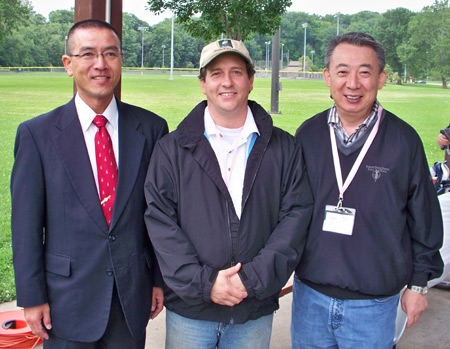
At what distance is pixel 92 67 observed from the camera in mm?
2281

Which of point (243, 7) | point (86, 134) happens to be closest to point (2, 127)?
point (243, 7)

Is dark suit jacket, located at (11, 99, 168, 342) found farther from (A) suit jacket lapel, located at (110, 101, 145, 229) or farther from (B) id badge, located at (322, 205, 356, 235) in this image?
(B) id badge, located at (322, 205, 356, 235)

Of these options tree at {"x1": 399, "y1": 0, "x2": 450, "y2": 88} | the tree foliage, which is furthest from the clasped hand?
tree at {"x1": 399, "y1": 0, "x2": 450, "y2": 88}

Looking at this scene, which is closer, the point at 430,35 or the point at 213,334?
the point at 213,334

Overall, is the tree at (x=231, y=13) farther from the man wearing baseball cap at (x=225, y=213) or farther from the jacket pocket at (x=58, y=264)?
the jacket pocket at (x=58, y=264)

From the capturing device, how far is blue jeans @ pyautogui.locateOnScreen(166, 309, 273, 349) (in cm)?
222

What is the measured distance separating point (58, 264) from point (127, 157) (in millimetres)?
561

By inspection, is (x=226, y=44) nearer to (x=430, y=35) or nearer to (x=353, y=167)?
(x=353, y=167)

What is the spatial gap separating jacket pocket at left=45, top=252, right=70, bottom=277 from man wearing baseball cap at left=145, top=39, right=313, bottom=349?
0.41 meters

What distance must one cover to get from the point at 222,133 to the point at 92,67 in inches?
25.9

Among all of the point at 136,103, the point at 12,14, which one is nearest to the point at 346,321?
the point at 12,14

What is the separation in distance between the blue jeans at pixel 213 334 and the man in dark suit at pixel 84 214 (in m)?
0.20

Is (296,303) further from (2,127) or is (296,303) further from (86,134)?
(2,127)

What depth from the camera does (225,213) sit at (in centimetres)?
216
